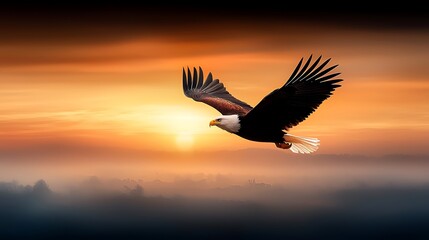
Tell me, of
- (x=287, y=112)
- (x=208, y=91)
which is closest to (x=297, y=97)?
(x=287, y=112)

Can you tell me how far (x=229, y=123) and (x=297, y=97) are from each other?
5.04ft

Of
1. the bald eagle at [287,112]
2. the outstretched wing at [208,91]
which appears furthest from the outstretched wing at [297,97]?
the outstretched wing at [208,91]

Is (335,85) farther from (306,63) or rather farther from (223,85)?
(223,85)

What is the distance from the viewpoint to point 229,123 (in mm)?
15953

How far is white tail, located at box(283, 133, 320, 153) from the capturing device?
53.0ft

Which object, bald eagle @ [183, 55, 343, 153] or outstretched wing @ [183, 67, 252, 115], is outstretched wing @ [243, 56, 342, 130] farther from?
outstretched wing @ [183, 67, 252, 115]

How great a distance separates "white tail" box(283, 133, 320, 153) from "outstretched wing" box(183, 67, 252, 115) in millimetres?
2152

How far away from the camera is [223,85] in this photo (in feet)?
64.2

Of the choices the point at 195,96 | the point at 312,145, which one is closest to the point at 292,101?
the point at 312,145

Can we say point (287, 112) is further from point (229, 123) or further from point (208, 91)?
point (208, 91)

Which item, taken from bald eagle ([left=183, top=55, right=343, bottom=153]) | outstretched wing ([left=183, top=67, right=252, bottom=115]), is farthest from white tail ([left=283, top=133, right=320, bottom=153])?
outstretched wing ([left=183, top=67, right=252, bottom=115])

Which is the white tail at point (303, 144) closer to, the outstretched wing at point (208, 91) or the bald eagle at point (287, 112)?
the bald eagle at point (287, 112)

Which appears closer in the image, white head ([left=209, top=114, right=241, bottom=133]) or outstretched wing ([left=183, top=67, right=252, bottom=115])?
white head ([left=209, top=114, right=241, bottom=133])

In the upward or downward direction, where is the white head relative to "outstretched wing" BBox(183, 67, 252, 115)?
downward
